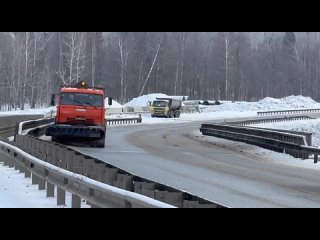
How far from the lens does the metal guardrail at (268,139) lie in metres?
23.6

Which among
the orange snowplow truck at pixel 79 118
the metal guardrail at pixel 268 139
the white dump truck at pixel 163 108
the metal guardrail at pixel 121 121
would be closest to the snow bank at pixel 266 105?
the white dump truck at pixel 163 108

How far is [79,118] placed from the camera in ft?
86.9

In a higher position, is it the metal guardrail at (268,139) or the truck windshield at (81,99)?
the truck windshield at (81,99)

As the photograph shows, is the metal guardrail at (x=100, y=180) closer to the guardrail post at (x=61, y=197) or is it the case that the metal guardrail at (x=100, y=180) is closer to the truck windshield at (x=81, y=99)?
the guardrail post at (x=61, y=197)

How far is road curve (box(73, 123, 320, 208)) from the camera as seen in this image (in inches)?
512

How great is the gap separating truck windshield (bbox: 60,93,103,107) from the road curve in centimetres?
217

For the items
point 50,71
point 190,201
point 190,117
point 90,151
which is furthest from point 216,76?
point 190,201

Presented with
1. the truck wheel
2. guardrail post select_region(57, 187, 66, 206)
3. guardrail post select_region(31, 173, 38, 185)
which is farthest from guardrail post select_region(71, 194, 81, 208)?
the truck wheel

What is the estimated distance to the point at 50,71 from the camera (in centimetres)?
9056

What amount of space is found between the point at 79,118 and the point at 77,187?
1698 centimetres

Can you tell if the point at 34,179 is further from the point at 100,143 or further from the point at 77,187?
the point at 100,143

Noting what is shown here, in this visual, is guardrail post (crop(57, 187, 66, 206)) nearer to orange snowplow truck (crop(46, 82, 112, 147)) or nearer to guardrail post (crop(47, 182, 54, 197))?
guardrail post (crop(47, 182, 54, 197))

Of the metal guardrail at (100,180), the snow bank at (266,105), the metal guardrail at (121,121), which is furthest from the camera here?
the snow bank at (266,105)
